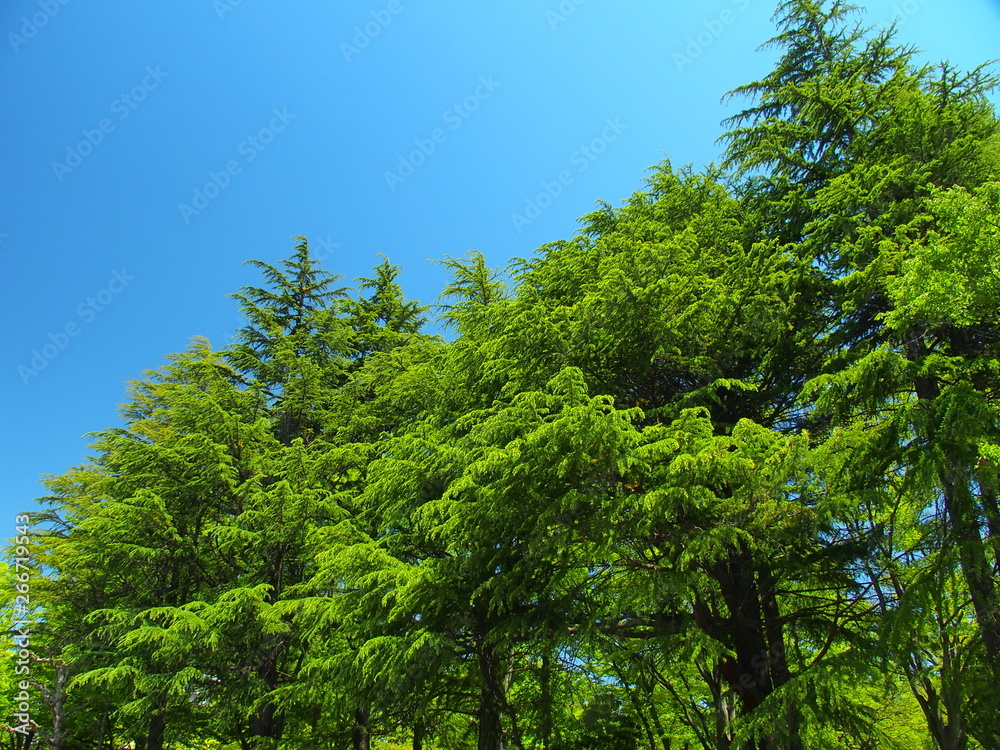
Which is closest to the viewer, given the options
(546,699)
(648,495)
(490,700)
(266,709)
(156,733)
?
(648,495)

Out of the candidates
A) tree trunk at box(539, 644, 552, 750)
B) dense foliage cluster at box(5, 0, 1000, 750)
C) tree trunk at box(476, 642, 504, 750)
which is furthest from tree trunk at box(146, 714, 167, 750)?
tree trunk at box(539, 644, 552, 750)

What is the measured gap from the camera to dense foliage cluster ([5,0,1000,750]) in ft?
19.5

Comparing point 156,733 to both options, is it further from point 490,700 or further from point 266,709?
point 490,700

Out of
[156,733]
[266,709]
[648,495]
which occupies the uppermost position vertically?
[648,495]

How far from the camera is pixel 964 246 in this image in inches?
195

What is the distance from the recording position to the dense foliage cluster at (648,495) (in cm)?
594

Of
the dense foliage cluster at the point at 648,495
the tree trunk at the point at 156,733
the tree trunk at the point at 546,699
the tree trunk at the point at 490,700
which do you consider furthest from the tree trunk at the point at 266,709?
the tree trunk at the point at 546,699

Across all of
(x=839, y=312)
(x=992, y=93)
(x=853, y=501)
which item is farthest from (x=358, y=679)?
(x=992, y=93)

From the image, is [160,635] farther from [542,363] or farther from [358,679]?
[542,363]

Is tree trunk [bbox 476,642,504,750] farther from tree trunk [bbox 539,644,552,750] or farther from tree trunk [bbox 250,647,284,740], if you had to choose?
tree trunk [bbox 250,647,284,740]

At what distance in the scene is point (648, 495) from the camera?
231 inches

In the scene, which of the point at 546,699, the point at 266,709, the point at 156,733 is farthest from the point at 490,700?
the point at 156,733

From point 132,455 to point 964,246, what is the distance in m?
13.7

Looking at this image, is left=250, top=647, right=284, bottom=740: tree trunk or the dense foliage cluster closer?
the dense foliage cluster
